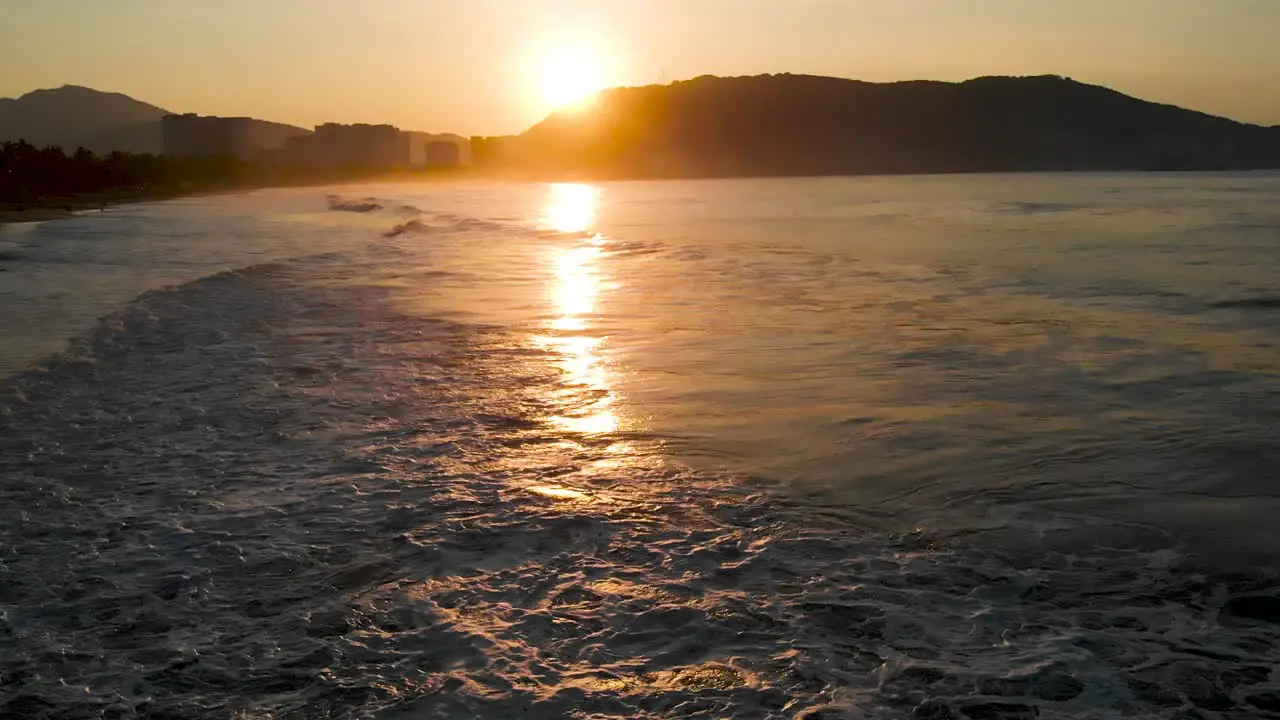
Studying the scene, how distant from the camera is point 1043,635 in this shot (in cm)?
598

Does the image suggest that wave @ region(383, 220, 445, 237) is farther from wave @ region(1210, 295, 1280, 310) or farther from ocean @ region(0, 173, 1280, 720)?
wave @ region(1210, 295, 1280, 310)

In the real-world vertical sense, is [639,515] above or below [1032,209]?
below

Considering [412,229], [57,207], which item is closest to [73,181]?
[57,207]

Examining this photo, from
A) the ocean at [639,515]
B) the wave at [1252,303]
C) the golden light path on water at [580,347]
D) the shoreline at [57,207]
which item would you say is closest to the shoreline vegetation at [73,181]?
the shoreline at [57,207]

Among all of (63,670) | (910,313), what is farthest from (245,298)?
(63,670)

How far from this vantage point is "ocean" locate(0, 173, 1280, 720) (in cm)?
549

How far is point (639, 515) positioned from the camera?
26.6 ft

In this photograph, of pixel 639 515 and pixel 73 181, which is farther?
pixel 73 181

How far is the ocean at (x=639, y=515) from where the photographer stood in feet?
18.0

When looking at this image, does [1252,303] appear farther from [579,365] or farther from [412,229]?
[412,229]

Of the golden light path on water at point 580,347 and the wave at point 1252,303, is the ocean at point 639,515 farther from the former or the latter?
the wave at point 1252,303

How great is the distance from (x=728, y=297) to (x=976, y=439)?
13.3 m

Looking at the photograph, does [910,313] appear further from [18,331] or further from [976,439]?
[18,331]

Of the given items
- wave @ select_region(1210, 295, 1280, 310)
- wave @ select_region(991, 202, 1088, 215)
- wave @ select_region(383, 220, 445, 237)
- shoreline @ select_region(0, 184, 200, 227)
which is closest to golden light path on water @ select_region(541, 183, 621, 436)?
wave @ select_region(1210, 295, 1280, 310)
